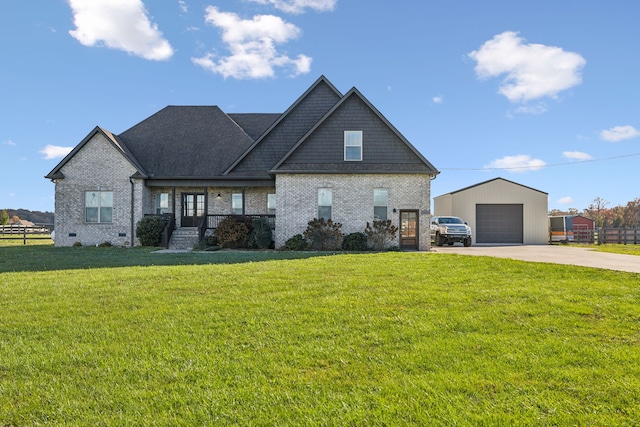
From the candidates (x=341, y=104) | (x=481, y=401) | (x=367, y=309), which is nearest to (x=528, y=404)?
(x=481, y=401)

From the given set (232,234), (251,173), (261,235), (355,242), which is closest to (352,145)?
(355,242)

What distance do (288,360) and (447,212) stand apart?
26.5 meters

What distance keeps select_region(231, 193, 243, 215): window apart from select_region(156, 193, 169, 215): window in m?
3.82

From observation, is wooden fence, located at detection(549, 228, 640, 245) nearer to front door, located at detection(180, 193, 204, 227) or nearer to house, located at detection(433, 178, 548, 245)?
house, located at detection(433, 178, 548, 245)

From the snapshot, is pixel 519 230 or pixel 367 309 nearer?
pixel 367 309

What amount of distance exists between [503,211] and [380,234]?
1367 cm

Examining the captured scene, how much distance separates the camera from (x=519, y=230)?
2789 centimetres

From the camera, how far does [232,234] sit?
19500 millimetres

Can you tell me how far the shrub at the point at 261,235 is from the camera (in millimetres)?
19172

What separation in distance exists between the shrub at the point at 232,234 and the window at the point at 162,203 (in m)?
4.81

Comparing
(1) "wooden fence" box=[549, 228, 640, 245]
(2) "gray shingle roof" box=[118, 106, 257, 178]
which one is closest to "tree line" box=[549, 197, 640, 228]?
(1) "wooden fence" box=[549, 228, 640, 245]

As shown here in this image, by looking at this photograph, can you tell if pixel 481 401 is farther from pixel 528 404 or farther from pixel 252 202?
pixel 252 202

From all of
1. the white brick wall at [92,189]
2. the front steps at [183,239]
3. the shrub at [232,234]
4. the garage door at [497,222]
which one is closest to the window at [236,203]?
the front steps at [183,239]

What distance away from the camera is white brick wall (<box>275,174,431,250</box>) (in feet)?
62.3
